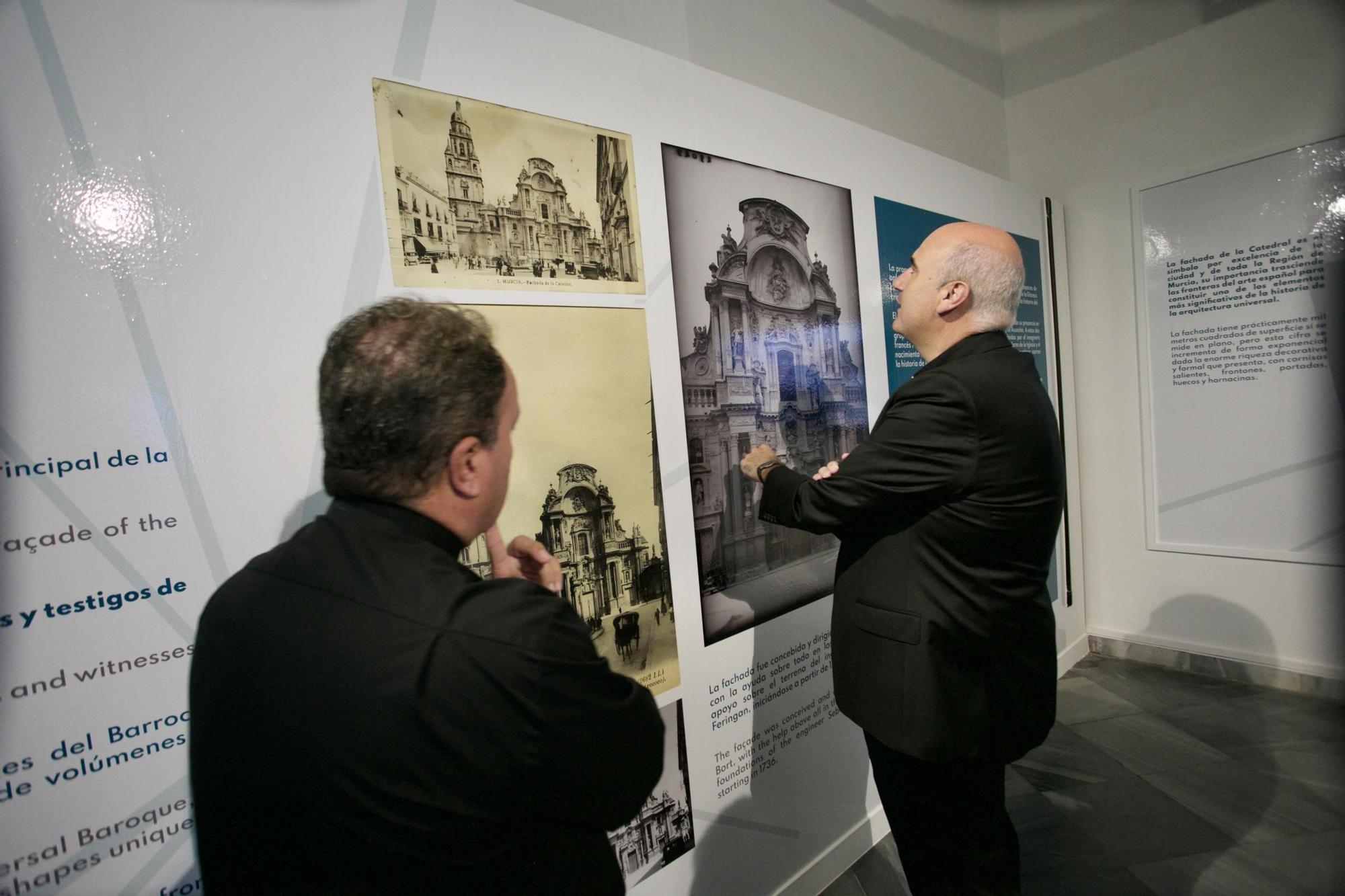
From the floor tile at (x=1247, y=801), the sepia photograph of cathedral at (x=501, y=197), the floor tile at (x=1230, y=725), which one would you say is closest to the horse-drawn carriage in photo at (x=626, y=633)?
the sepia photograph of cathedral at (x=501, y=197)

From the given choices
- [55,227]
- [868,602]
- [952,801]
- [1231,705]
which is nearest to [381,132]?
[55,227]

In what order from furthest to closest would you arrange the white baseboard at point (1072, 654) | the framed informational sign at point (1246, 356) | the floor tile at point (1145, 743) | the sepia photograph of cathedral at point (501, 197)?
the white baseboard at point (1072, 654), the framed informational sign at point (1246, 356), the floor tile at point (1145, 743), the sepia photograph of cathedral at point (501, 197)

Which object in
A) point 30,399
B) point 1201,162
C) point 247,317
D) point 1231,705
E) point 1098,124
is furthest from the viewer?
point 1098,124

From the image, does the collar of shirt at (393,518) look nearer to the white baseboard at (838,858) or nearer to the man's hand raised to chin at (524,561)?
the man's hand raised to chin at (524,561)

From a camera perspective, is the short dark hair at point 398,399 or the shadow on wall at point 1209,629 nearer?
the short dark hair at point 398,399

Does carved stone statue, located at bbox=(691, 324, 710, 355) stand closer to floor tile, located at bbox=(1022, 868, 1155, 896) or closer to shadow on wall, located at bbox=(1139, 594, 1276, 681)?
floor tile, located at bbox=(1022, 868, 1155, 896)

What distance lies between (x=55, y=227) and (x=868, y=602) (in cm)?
173

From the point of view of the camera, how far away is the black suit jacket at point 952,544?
1407 mm

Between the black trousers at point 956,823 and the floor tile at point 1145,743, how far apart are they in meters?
1.77

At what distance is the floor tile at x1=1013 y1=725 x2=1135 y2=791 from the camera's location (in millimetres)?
2703

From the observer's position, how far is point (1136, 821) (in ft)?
7.89

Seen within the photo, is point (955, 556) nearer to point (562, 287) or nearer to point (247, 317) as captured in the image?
point (562, 287)

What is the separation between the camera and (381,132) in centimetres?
134

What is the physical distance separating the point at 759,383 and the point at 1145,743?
2.65 metres
